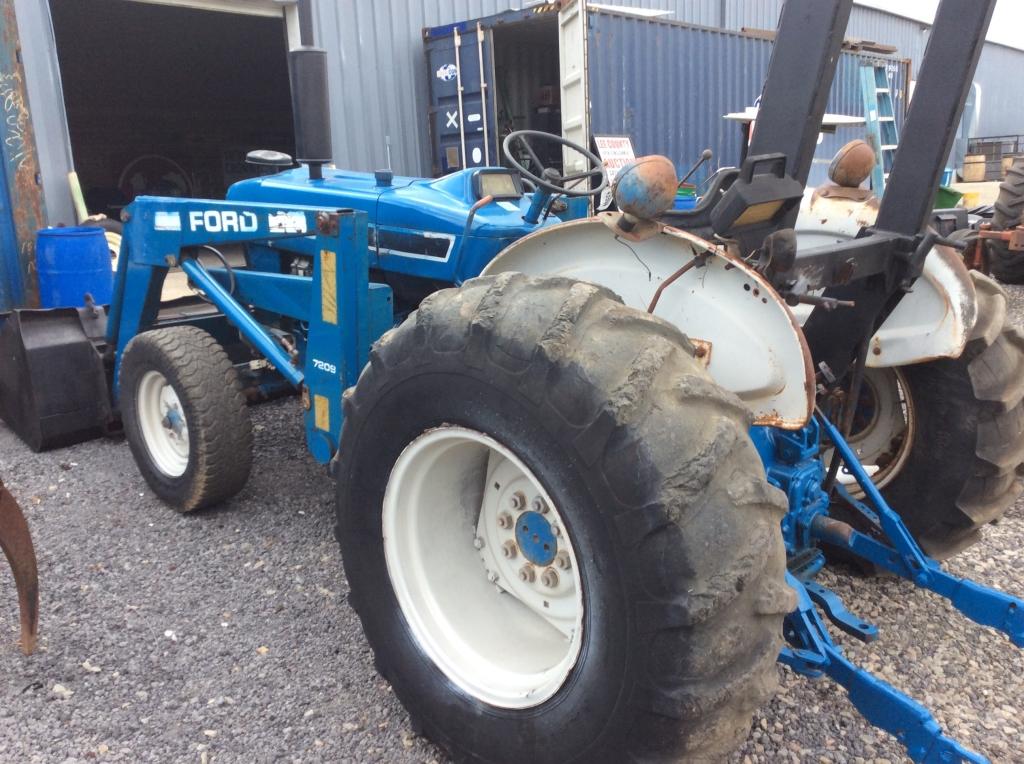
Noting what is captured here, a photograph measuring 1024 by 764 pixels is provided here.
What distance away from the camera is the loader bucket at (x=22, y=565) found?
2.56 meters

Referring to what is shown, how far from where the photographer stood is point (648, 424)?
1538 mm

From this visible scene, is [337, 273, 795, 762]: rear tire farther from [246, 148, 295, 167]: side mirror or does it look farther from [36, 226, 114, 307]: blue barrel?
[36, 226, 114, 307]: blue barrel

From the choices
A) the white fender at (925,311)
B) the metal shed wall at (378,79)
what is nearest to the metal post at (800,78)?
the white fender at (925,311)

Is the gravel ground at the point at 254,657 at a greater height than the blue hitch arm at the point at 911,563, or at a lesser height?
lesser

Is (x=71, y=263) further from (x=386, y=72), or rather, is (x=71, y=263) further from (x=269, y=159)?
(x=386, y=72)

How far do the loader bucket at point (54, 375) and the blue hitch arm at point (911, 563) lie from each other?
3510 millimetres

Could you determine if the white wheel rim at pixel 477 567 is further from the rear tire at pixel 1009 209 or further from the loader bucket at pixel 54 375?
the rear tire at pixel 1009 209

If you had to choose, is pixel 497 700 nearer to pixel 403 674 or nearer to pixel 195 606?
pixel 403 674

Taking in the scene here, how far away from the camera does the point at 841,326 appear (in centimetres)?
242

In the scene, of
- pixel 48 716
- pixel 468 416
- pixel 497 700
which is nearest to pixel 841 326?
pixel 468 416

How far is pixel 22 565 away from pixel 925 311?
2.89 metres

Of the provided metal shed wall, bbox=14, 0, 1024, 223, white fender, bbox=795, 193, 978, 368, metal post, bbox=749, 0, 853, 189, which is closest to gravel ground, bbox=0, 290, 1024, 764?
white fender, bbox=795, 193, 978, 368

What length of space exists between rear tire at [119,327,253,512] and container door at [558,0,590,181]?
5.53m

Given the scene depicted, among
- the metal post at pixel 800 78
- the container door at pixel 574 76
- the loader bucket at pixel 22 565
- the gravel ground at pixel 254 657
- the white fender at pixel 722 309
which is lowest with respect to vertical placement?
the gravel ground at pixel 254 657
